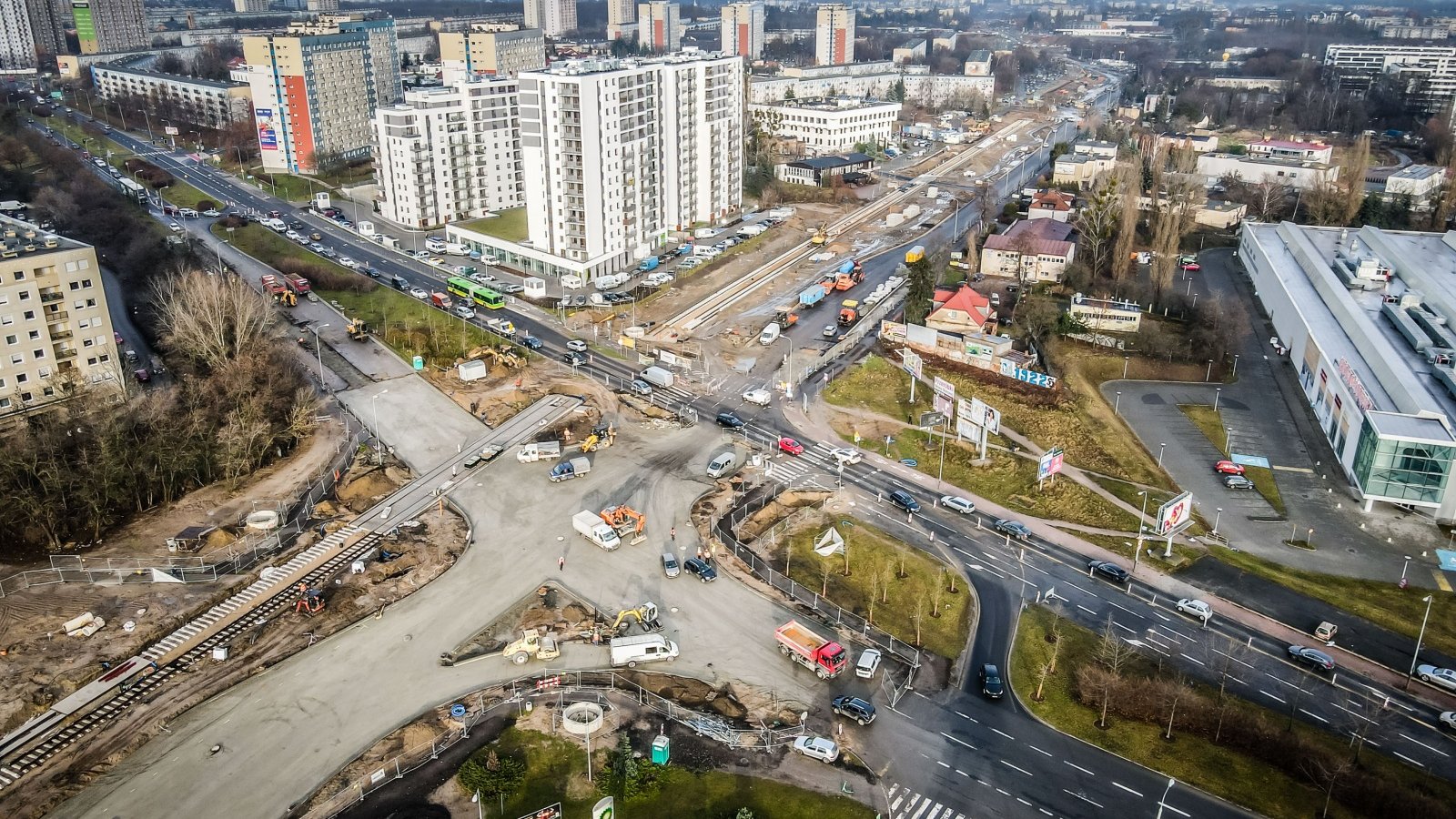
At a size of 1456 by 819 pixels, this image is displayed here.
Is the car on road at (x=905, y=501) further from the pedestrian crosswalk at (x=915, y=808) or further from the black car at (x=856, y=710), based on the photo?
the pedestrian crosswalk at (x=915, y=808)

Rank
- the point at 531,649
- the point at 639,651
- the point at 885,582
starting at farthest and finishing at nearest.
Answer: the point at 885,582, the point at 531,649, the point at 639,651

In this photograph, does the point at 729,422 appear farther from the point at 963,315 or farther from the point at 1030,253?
the point at 1030,253

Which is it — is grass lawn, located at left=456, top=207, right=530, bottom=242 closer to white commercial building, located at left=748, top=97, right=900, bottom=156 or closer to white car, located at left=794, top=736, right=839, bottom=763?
white commercial building, located at left=748, top=97, right=900, bottom=156

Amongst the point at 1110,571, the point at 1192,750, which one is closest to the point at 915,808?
the point at 1192,750

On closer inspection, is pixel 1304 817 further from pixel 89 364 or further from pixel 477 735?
pixel 89 364

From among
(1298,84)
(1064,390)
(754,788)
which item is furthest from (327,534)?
(1298,84)

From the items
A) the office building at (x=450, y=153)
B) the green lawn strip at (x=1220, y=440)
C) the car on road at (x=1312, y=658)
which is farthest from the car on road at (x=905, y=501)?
the office building at (x=450, y=153)
